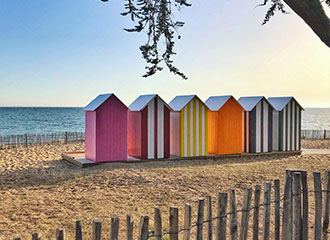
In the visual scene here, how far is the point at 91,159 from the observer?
1202cm

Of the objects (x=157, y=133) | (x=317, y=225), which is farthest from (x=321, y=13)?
(x=157, y=133)

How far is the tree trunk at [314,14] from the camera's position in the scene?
4511mm

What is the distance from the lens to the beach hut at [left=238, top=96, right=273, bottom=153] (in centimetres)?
1439

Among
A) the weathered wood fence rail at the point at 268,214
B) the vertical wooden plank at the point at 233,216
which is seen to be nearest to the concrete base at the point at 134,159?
the weathered wood fence rail at the point at 268,214

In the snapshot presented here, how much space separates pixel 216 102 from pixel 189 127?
1.80m

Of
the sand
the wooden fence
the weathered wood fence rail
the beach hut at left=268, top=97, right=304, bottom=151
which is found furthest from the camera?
the wooden fence

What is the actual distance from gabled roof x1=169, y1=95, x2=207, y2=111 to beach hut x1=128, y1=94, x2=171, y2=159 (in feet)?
1.28

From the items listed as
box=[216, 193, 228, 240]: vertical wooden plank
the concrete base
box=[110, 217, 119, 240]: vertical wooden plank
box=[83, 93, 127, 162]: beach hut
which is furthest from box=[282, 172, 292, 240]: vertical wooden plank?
box=[83, 93, 127, 162]: beach hut

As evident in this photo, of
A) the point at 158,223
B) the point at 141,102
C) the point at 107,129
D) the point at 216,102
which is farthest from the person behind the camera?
the point at 216,102

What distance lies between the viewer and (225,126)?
45.0 ft

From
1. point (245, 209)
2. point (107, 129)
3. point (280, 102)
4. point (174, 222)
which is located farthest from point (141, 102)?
point (174, 222)

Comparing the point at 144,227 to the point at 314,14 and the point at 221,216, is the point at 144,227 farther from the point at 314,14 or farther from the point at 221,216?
the point at 314,14

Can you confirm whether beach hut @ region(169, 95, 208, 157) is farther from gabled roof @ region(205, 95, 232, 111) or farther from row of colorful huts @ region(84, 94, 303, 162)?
gabled roof @ region(205, 95, 232, 111)

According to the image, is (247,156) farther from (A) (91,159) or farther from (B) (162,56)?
(B) (162,56)
